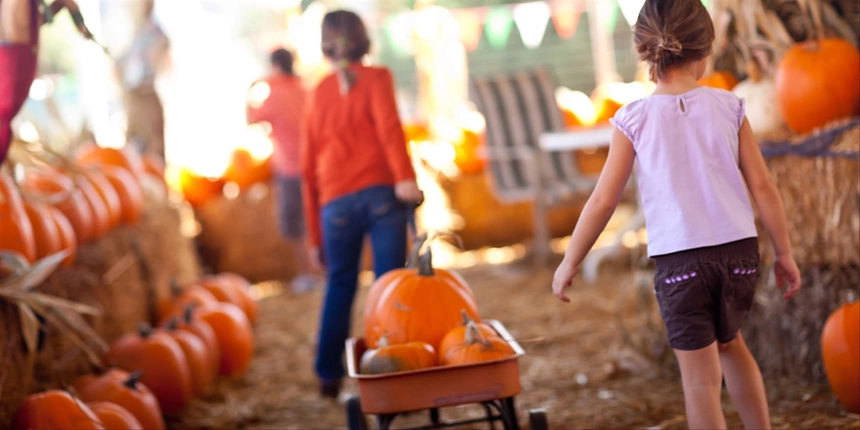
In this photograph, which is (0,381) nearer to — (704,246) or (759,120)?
(704,246)

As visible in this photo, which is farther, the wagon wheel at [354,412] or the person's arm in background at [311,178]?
the person's arm in background at [311,178]

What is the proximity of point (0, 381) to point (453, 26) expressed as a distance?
714cm

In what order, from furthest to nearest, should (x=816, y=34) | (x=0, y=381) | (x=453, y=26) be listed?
(x=453, y=26)
(x=816, y=34)
(x=0, y=381)

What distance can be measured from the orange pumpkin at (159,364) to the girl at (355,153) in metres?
0.75

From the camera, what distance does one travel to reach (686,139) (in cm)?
238

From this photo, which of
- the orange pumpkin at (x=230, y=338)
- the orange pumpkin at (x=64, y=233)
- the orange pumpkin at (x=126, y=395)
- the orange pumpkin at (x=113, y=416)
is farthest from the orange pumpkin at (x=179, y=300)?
the orange pumpkin at (x=113, y=416)

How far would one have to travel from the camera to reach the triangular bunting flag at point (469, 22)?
1088cm

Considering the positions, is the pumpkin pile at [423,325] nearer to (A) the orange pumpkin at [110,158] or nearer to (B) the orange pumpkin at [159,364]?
(B) the orange pumpkin at [159,364]

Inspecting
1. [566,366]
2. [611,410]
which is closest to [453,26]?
[566,366]

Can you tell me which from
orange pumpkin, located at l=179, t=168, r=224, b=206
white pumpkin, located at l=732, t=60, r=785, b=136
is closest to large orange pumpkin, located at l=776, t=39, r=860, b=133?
white pumpkin, located at l=732, t=60, r=785, b=136

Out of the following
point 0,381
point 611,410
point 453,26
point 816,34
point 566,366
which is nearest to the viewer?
point 0,381

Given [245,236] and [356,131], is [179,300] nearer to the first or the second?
[356,131]

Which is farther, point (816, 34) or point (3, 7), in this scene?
point (816, 34)

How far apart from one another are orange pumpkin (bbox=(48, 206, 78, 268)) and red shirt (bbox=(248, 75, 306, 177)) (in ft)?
9.86
